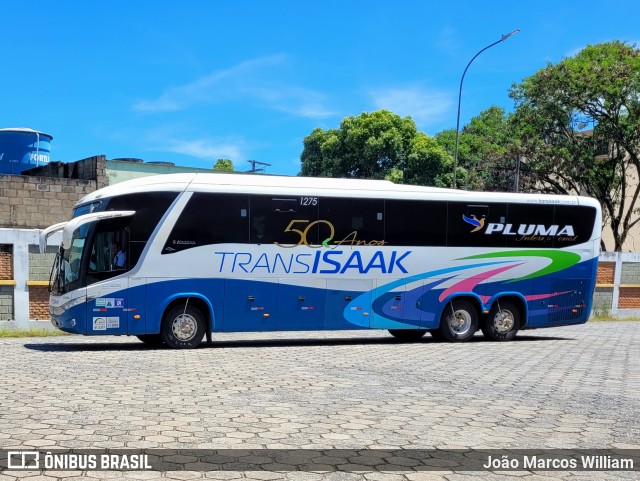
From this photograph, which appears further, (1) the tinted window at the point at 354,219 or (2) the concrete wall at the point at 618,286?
(2) the concrete wall at the point at 618,286

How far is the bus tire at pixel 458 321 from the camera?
17922 mm

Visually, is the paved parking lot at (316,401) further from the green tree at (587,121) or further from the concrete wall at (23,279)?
the green tree at (587,121)

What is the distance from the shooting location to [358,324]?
16.8m

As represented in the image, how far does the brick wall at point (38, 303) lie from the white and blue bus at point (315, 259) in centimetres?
440

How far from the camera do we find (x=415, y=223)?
17.3m

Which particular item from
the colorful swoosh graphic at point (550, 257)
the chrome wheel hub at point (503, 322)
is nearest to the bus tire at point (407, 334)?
the chrome wheel hub at point (503, 322)

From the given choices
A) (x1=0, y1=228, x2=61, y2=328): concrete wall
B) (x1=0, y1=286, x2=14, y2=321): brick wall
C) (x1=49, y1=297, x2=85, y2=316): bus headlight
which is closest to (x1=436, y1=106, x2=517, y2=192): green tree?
(x1=0, y1=228, x2=61, y2=328): concrete wall

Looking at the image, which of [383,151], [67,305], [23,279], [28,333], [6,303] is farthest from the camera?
[383,151]

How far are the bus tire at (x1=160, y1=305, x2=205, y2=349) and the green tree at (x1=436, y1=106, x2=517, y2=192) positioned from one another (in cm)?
3270

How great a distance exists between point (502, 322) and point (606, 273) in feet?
41.7

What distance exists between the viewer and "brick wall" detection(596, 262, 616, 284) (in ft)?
95.5

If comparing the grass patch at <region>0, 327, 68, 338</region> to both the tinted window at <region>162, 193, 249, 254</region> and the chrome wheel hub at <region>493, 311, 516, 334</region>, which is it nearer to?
the tinted window at <region>162, 193, 249, 254</region>

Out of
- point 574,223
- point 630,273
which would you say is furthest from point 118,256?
point 630,273

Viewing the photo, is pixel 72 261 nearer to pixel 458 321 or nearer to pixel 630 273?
pixel 458 321
